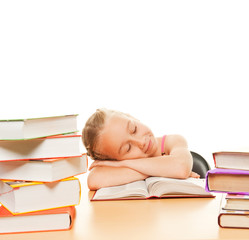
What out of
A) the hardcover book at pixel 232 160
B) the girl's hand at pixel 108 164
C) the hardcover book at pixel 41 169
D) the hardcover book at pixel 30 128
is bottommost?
the girl's hand at pixel 108 164

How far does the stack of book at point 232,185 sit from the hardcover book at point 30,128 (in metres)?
0.39

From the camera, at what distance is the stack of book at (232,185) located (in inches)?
33.1

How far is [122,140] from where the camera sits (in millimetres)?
1528

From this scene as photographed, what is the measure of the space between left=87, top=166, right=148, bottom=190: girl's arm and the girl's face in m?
0.14

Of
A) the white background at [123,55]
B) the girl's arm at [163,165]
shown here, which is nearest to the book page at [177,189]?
the girl's arm at [163,165]

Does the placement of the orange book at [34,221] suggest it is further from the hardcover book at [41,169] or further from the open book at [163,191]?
the open book at [163,191]

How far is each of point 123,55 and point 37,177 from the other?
196 cm

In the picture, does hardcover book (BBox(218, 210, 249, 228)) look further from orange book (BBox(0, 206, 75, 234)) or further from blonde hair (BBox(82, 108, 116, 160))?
blonde hair (BBox(82, 108, 116, 160))

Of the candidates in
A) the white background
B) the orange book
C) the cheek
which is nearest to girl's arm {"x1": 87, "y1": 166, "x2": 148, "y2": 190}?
the cheek

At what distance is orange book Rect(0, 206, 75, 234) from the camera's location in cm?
91

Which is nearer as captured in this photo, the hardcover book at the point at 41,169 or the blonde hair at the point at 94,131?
the hardcover book at the point at 41,169

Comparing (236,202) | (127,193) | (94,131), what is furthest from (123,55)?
(236,202)

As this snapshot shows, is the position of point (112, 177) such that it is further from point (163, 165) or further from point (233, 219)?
point (233, 219)

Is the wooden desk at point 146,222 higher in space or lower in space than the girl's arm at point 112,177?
higher
